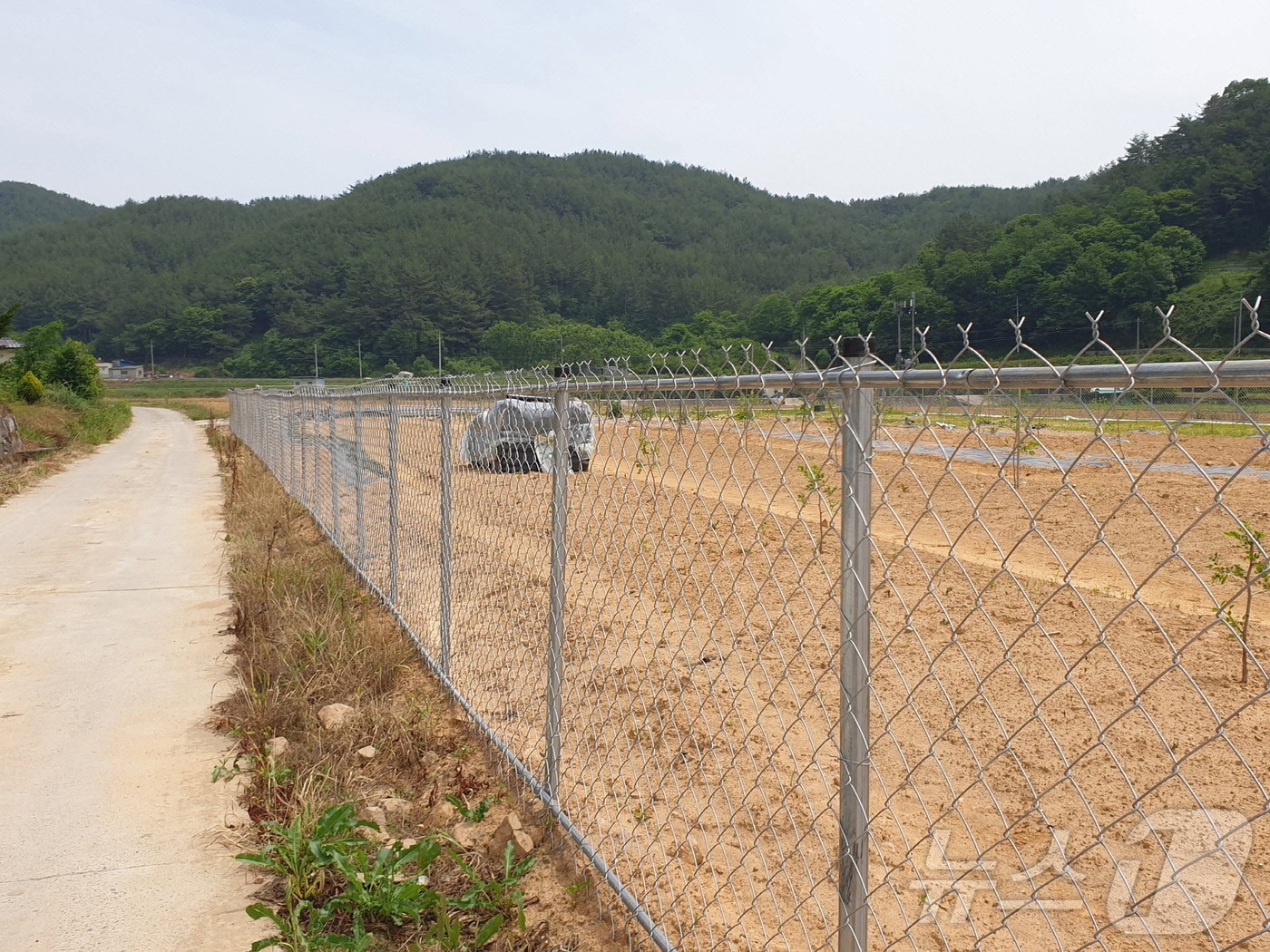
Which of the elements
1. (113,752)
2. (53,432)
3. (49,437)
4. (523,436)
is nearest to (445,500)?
(523,436)

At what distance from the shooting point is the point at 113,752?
15.0 feet

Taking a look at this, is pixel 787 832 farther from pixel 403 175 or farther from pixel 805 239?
pixel 403 175

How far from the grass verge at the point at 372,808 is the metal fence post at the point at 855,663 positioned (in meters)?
1.30

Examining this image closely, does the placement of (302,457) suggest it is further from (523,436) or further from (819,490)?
(819,490)

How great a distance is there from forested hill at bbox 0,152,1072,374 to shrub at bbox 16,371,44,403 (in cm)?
7459

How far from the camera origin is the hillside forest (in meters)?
50.1

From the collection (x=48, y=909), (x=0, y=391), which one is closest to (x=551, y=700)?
(x=48, y=909)

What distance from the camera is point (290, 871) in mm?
3289

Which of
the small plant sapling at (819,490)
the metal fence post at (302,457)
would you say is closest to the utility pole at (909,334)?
the small plant sapling at (819,490)

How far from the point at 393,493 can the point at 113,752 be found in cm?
205

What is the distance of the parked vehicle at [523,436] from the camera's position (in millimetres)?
3684

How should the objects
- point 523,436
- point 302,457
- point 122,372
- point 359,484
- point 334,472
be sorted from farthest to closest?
point 122,372, point 302,457, point 334,472, point 359,484, point 523,436

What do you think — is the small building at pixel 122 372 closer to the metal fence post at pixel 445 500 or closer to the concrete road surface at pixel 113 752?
the concrete road surface at pixel 113 752

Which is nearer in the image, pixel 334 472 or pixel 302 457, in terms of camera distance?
pixel 334 472
